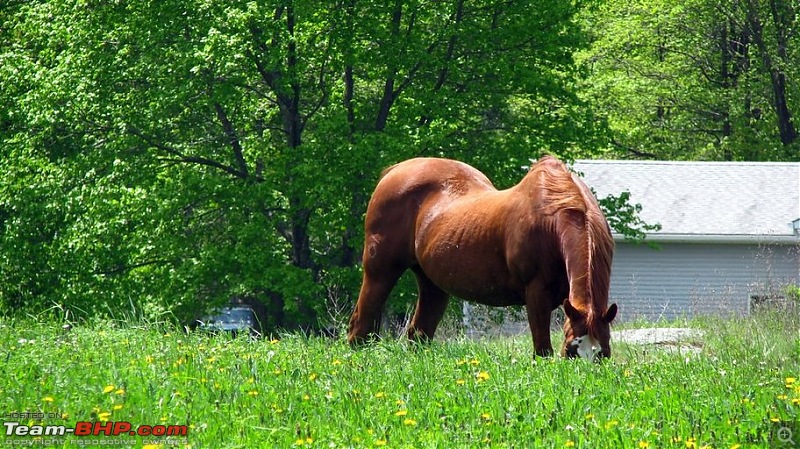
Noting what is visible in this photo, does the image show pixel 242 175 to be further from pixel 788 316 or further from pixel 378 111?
pixel 788 316

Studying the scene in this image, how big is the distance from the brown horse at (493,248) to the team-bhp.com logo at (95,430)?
3.15 metres

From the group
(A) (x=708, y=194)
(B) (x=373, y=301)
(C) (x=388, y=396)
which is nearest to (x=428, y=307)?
(B) (x=373, y=301)

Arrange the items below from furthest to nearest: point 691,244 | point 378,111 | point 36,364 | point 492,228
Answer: point 691,244, point 378,111, point 492,228, point 36,364

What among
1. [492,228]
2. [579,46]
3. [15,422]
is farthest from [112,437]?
[579,46]

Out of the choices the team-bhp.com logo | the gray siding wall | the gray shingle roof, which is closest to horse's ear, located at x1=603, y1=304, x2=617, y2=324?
the team-bhp.com logo

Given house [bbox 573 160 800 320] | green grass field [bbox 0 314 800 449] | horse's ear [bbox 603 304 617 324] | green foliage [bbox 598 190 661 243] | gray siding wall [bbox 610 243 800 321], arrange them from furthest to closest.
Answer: gray siding wall [bbox 610 243 800 321], house [bbox 573 160 800 320], green foliage [bbox 598 190 661 243], horse's ear [bbox 603 304 617 324], green grass field [bbox 0 314 800 449]

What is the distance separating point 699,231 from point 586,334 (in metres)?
20.9

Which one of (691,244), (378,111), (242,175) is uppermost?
(378,111)

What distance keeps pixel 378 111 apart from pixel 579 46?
3.83 m

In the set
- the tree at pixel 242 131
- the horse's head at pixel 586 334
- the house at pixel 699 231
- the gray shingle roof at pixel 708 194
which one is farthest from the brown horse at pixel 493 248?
the gray shingle roof at pixel 708 194

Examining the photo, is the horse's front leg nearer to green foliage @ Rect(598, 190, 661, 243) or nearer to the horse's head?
the horse's head

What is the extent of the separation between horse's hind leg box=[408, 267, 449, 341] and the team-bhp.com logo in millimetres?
4711

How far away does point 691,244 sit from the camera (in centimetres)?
2842

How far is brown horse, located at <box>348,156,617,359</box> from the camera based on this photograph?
8.02m
